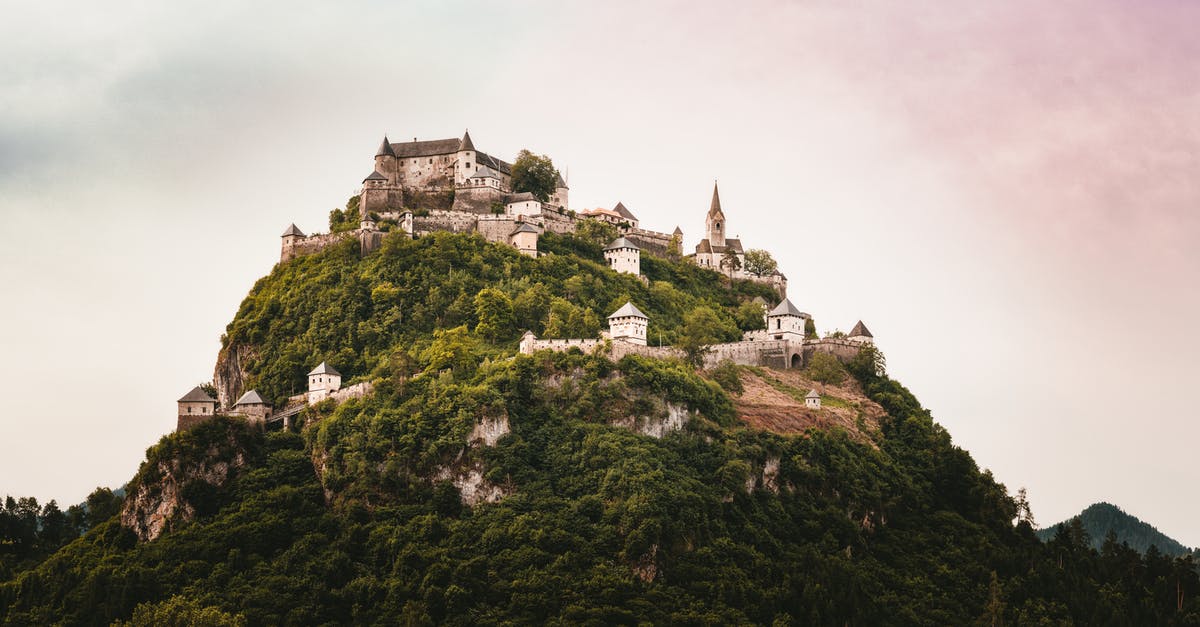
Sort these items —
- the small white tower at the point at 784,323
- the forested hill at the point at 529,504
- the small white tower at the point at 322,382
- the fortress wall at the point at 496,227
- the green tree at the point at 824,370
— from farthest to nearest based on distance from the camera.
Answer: the fortress wall at the point at 496,227 → the small white tower at the point at 784,323 → the green tree at the point at 824,370 → the small white tower at the point at 322,382 → the forested hill at the point at 529,504

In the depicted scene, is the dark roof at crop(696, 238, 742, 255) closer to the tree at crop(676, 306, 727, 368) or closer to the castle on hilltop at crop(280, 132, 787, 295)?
the castle on hilltop at crop(280, 132, 787, 295)

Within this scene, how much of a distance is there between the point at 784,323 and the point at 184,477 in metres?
40.6

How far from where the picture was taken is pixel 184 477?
83.4 metres

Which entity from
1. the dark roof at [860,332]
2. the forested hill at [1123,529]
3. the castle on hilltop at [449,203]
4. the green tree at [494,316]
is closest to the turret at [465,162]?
the castle on hilltop at [449,203]

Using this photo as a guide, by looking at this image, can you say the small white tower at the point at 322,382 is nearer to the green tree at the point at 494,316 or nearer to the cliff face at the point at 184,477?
the cliff face at the point at 184,477

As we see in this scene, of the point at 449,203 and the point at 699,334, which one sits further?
the point at 449,203

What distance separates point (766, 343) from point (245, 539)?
37.3m

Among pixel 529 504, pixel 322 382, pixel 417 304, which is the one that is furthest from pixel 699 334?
pixel 322 382

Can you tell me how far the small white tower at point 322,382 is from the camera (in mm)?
88812

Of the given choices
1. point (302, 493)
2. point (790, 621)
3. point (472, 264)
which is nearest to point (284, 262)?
point (472, 264)

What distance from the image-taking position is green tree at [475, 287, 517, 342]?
91.9 metres

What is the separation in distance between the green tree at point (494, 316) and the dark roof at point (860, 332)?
25.2m

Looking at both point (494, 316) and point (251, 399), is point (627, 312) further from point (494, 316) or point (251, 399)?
point (251, 399)

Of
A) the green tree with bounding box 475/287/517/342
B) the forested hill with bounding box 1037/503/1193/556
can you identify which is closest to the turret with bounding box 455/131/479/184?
the green tree with bounding box 475/287/517/342
